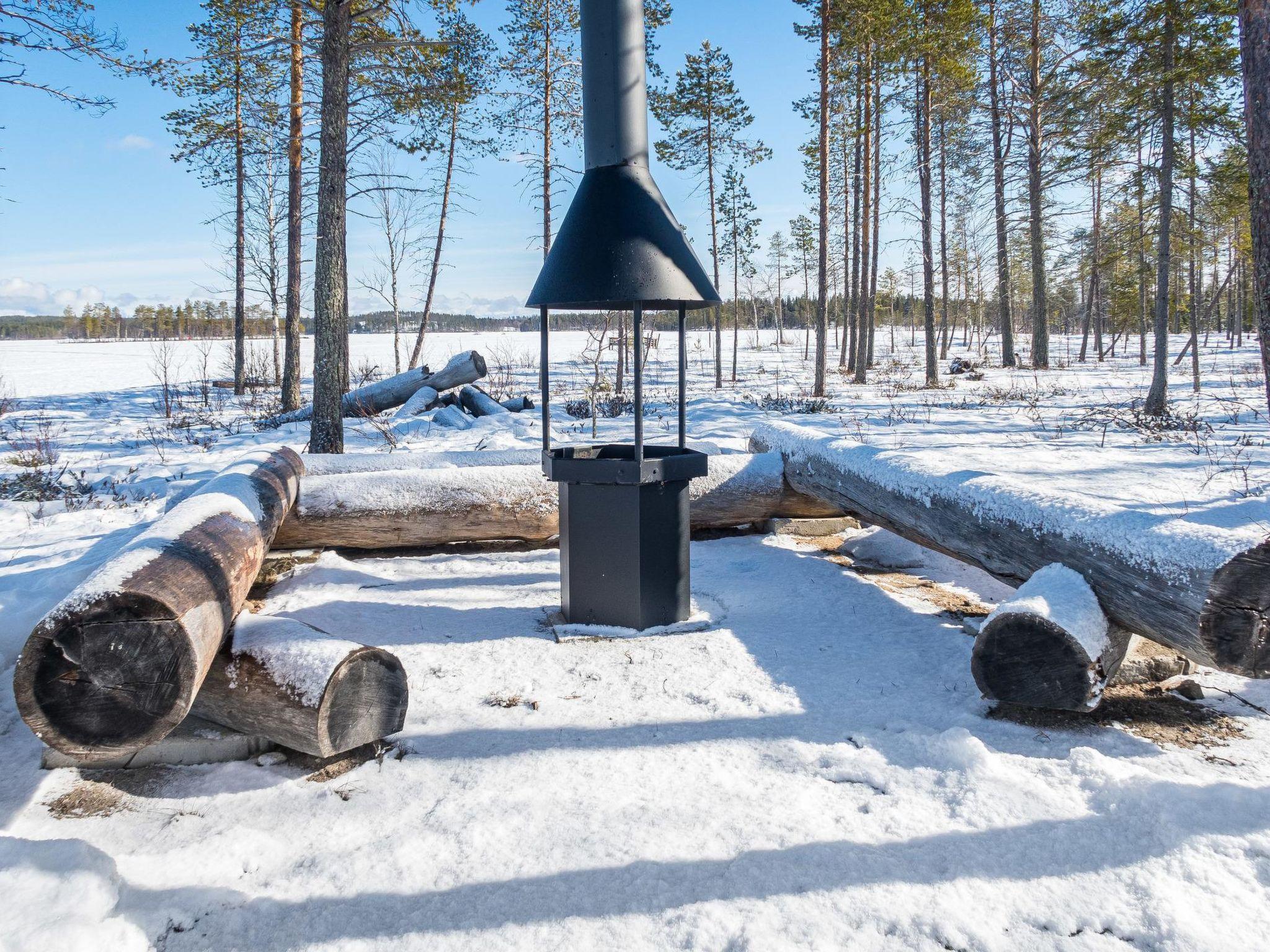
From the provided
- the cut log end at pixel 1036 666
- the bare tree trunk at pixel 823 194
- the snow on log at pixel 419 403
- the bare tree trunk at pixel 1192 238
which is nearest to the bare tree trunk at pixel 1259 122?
the cut log end at pixel 1036 666

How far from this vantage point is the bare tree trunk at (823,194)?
1507 centimetres

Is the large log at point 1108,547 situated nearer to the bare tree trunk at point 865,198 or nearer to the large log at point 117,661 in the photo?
the large log at point 117,661

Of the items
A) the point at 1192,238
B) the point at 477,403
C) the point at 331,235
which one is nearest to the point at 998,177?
the point at 1192,238

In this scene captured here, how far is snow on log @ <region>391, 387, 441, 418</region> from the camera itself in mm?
12781

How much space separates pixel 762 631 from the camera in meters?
3.93

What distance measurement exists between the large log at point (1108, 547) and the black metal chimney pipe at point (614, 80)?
2.43 metres

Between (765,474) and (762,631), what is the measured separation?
7.11 feet

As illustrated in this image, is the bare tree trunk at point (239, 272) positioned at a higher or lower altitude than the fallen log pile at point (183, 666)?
higher

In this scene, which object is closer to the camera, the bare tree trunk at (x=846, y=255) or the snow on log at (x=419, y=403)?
the snow on log at (x=419, y=403)

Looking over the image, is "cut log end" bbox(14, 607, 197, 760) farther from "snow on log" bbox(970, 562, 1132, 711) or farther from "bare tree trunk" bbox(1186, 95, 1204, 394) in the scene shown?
"bare tree trunk" bbox(1186, 95, 1204, 394)

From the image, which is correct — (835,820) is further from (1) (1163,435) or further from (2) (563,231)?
(1) (1163,435)

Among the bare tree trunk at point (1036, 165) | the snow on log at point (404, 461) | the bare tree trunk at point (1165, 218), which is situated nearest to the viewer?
the snow on log at point (404, 461)

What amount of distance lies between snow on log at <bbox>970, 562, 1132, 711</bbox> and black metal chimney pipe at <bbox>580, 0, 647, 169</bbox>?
113 inches

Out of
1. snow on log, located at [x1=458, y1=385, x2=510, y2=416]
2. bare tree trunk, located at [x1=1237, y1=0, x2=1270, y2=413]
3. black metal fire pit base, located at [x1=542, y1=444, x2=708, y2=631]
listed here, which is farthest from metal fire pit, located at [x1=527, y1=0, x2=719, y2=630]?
snow on log, located at [x1=458, y1=385, x2=510, y2=416]
